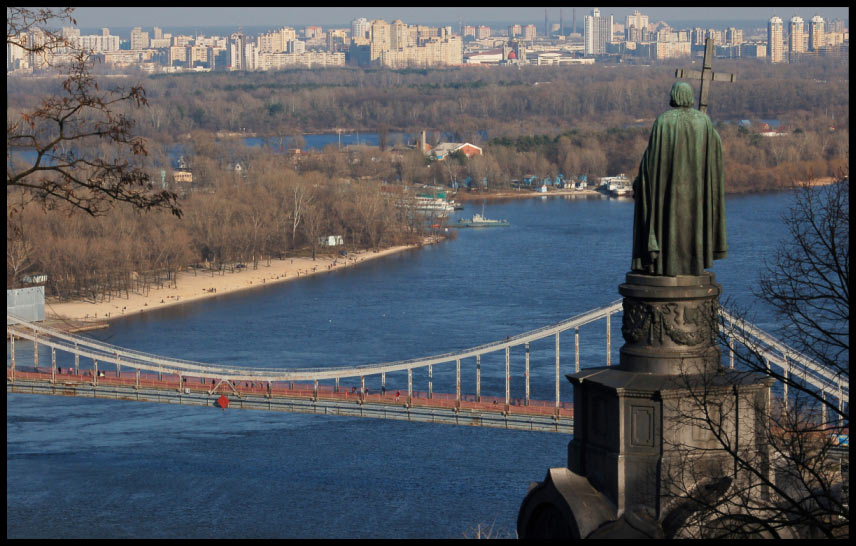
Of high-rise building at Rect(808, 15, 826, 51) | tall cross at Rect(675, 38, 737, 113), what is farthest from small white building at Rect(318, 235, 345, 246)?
high-rise building at Rect(808, 15, 826, 51)

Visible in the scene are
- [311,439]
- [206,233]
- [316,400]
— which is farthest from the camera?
[206,233]

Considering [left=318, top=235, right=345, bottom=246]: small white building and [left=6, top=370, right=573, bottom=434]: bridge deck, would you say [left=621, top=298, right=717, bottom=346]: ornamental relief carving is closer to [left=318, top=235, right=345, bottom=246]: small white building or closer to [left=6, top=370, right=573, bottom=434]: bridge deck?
[left=6, top=370, right=573, bottom=434]: bridge deck

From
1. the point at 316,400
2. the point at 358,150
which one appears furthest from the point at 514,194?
the point at 316,400

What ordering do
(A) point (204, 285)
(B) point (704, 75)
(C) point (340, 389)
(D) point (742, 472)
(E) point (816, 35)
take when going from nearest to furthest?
(D) point (742, 472)
(B) point (704, 75)
(C) point (340, 389)
(A) point (204, 285)
(E) point (816, 35)

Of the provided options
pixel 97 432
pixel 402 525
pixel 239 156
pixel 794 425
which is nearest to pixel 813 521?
pixel 794 425

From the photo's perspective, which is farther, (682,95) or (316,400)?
(316,400)

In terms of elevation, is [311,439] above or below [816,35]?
below

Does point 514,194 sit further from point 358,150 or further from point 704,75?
point 704,75
